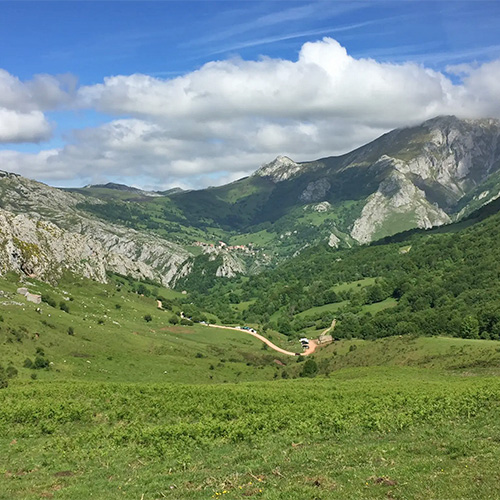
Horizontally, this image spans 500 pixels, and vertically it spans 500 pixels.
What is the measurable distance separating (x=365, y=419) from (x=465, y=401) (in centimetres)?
1025

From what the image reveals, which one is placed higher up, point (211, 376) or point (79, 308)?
point (79, 308)

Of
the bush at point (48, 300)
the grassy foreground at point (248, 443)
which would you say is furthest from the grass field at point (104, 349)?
the grassy foreground at point (248, 443)

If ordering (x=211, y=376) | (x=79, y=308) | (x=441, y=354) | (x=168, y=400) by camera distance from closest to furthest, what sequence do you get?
(x=168, y=400)
(x=441, y=354)
(x=211, y=376)
(x=79, y=308)

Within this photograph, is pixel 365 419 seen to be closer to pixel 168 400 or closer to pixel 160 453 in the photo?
pixel 160 453

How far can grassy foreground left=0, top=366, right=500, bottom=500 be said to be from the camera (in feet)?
82.5

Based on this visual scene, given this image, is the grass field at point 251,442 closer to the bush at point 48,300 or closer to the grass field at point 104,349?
the grass field at point 104,349

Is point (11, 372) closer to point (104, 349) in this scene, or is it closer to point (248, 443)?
point (104, 349)

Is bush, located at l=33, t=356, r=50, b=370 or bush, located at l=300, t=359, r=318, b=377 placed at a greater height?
bush, located at l=33, t=356, r=50, b=370

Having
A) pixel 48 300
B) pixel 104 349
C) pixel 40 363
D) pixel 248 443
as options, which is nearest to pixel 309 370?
pixel 104 349

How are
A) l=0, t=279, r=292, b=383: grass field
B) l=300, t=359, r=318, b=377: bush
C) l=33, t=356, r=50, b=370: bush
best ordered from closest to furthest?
l=33, t=356, r=50, b=370: bush < l=0, t=279, r=292, b=383: grass field < l=300, t=359, r=318, b=377: bush

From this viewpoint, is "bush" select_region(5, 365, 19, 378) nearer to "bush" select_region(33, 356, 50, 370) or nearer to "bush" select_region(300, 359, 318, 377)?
"bush" select_region(33, 356, 50, 370)

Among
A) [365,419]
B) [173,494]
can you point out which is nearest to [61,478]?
[173,494]

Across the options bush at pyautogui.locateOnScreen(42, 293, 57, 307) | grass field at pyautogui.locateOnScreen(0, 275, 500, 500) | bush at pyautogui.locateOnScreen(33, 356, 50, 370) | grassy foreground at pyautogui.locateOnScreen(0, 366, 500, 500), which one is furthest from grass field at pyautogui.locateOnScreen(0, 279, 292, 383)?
grassy foreground at pyautogui.locateOnScreen(0, 366, 500, 500)

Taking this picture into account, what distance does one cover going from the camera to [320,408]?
45.8 meters
